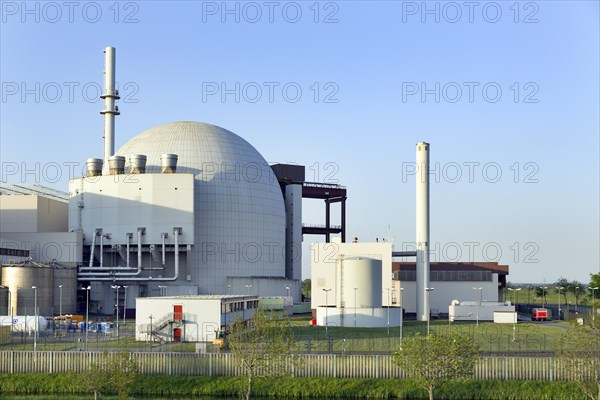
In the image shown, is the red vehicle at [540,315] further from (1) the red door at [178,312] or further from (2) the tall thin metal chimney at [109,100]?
(2) the tall thin metal chimney at [109,100]

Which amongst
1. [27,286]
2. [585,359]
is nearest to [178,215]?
[27,286]

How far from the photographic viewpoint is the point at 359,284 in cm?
10025

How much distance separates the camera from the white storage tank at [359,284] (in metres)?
99.7

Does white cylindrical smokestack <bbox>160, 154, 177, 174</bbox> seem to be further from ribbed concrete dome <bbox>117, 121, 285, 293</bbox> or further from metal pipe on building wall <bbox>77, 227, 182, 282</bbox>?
metal pipe on building wall <bbox>77, 227, 182, 282</bbox>

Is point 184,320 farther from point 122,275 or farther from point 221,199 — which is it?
point 221,199

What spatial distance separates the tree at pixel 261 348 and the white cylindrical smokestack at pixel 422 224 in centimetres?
5859

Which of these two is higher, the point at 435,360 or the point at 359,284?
the point at 359,284

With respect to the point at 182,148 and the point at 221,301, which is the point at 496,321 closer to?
the point at 221,301

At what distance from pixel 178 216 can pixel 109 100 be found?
93.9 feet

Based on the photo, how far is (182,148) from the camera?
126938 mm

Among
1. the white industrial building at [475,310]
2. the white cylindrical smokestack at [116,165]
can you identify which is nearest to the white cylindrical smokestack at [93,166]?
the white cylindrical smokestack at [116,165]

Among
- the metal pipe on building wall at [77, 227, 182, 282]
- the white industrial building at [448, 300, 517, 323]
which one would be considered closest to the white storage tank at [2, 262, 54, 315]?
the metal pipe on building wall at [77, 227, 182, 282]

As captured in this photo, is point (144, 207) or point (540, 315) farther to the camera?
point (144, 207)

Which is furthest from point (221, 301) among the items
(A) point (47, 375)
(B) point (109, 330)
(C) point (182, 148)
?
(C) point (182, 148)
